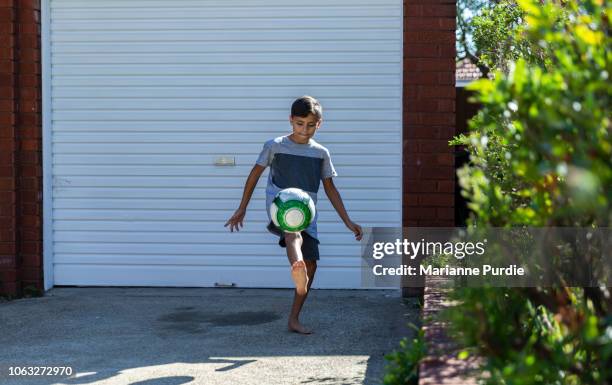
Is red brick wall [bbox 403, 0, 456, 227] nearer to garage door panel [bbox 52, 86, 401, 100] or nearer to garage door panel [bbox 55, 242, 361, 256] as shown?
garage door panel [bbox 52, 86, 401, 100]

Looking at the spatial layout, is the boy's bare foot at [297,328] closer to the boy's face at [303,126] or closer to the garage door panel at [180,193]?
the boy's face at [303,126]

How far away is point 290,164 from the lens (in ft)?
20.6

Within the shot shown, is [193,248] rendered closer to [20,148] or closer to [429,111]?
[20,148]

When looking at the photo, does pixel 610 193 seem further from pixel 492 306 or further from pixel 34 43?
pixel 34 43

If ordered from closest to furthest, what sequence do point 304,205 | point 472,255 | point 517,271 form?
point 517,271 < point 472,255 < point 304,205

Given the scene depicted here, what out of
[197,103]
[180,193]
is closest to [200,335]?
[180,193]

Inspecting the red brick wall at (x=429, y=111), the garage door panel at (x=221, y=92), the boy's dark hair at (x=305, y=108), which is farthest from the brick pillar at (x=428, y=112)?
the boy's dark hair at (x=305, y=108)

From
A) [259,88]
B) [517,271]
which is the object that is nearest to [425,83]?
[259,88]

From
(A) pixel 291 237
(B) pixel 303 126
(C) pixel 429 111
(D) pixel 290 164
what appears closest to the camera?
(A) pixel 291 237

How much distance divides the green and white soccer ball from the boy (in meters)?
0.12

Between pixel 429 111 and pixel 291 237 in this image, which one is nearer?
pixel 291 237

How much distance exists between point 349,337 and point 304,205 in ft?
3.16

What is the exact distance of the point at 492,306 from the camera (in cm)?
282

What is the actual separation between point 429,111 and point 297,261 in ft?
8.07
